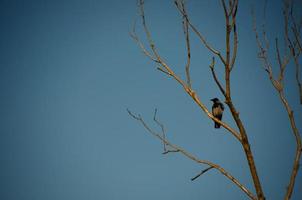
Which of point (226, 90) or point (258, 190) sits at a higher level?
point (226, 90)

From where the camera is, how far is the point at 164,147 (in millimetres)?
2412

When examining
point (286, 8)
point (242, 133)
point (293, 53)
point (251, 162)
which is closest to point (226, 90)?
point (242, 133)

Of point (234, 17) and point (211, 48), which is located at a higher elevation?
point (234, 17)

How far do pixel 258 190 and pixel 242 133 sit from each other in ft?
1.18

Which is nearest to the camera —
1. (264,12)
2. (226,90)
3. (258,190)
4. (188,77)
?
(258,190)

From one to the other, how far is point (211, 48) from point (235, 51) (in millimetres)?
182

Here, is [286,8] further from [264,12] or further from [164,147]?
[164,147]

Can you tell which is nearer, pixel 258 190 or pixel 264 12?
pixel 258 190

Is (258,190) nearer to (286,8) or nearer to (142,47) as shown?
(142,47)

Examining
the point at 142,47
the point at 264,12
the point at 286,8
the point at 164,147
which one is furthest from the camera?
the point at 264,12

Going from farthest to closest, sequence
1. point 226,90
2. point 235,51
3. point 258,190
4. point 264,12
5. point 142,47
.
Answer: point 264,12 < point 142,47 < point 235,51 < point 226,90 < point 258,190

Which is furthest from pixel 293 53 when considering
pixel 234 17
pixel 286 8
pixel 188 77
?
pixel 188 77

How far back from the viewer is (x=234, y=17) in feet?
6.70

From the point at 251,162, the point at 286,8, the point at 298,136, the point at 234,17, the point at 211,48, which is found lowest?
the point at 251,162
